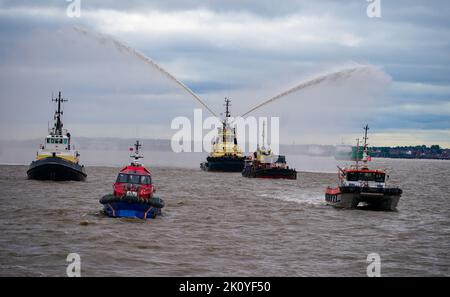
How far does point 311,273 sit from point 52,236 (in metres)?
15.4

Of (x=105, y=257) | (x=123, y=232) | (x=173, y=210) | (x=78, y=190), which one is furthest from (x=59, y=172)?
(x=105, y=257)

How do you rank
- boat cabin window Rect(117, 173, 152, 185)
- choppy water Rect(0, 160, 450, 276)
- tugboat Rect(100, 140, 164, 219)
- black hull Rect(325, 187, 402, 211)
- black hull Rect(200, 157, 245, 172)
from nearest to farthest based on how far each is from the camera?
choppy water Rect(0, 160, 450, 276), tugboat Rect(100, 140, 164, 219), boat cabin window Rect(117, 173, 152, 185), black hull Rect(325, 187, 402, 211), black hull Rect(200, 157, 245, 172)

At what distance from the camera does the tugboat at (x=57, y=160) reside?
76.6m

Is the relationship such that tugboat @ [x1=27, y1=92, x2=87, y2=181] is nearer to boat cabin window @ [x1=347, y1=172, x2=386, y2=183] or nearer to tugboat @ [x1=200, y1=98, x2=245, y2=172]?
boat cabin window @ [x1=347, y1=172, x2=386, y2=183]

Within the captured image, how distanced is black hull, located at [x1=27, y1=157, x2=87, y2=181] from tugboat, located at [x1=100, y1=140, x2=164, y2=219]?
34710 millimetres

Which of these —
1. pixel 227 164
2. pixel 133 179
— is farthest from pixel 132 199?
pixel 227 164

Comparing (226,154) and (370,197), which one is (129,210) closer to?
(370,197)

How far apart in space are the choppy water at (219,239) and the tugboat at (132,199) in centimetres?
101

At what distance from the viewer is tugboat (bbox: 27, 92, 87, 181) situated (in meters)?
76.6

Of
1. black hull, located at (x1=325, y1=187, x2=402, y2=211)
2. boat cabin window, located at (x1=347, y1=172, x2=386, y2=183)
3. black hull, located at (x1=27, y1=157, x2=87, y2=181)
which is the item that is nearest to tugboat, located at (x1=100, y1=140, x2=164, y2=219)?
black hull, located at (x1=325, y1=187, x2=402, y2=211)

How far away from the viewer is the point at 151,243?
33688mm

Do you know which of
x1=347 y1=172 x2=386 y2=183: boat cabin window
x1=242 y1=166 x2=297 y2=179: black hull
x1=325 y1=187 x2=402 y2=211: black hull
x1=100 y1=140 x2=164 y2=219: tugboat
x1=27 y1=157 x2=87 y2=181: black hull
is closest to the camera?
x1=100 y1=140 x2=164 y2=219: tugboat
